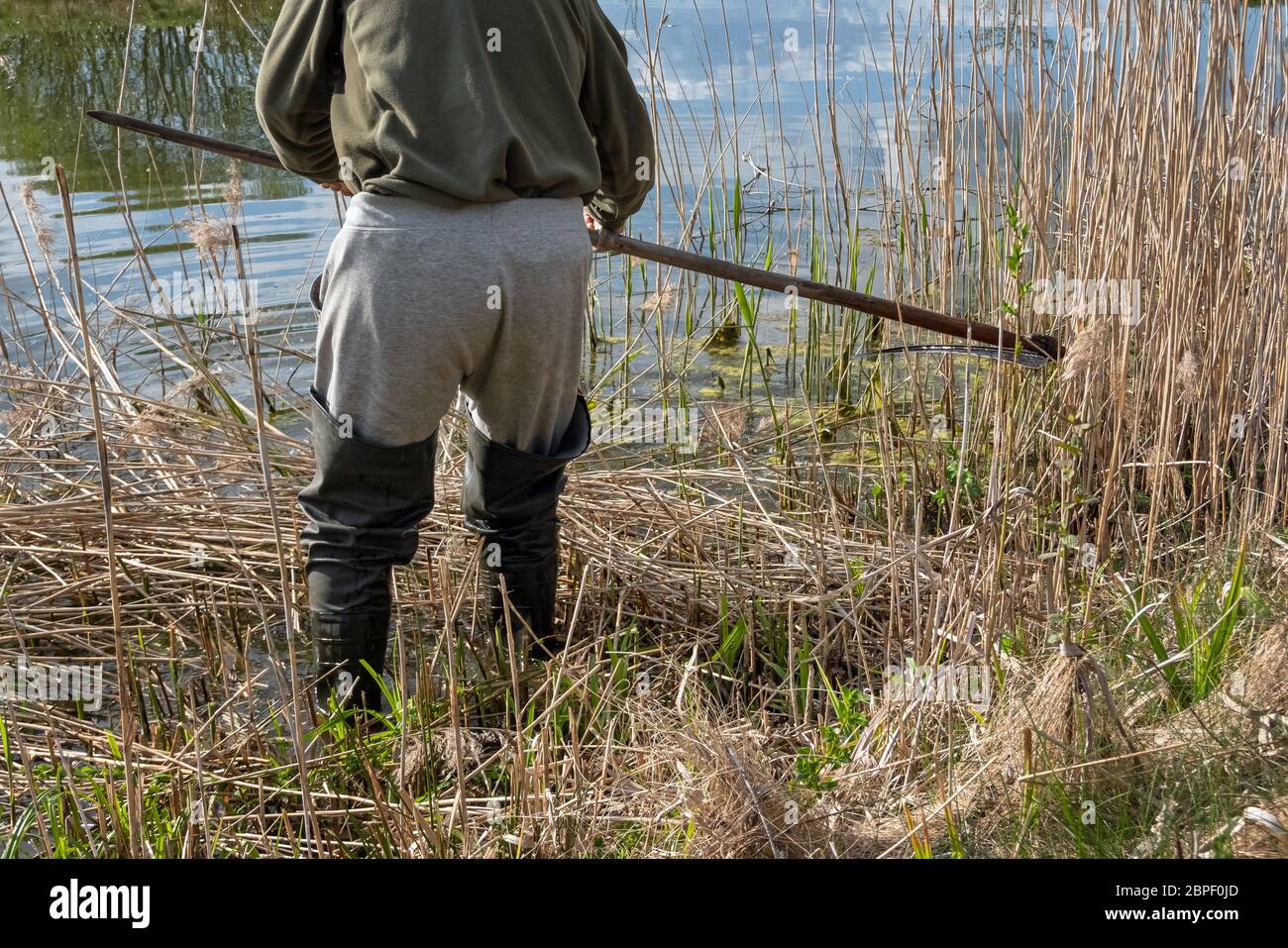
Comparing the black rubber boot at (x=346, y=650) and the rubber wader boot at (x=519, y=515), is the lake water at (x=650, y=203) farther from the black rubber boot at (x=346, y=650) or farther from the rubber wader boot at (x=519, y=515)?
the black rubber boot at (x=346, y=650)

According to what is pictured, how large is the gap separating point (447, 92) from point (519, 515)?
2.54 feet

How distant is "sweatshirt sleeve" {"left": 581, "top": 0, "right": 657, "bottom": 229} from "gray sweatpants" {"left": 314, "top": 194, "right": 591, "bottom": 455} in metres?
0.20

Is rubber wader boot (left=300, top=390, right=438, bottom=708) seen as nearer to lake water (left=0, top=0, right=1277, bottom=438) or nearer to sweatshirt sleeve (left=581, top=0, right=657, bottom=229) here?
sweatshirt sleeve (left=581, top=0, right=657, bottom=229)

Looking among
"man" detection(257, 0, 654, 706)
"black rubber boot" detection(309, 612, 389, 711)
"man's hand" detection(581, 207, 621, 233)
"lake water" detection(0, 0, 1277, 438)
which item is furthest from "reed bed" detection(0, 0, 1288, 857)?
"man's hand" detection(581, 207, 621, 233)

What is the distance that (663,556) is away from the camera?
9.36 feet

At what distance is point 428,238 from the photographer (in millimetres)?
1882

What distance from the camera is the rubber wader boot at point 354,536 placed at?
2002mm

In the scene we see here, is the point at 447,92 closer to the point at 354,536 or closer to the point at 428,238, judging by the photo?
the point at 428,238

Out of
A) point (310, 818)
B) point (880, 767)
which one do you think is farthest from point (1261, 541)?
point (310, 818)

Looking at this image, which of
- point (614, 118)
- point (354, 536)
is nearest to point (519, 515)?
point (354, 536)

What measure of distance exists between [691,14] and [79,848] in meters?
8.50

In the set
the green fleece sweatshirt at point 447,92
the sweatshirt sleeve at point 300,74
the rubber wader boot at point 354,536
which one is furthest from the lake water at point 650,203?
the rubber wader boot at point 354,536

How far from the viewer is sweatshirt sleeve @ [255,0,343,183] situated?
1911mm
